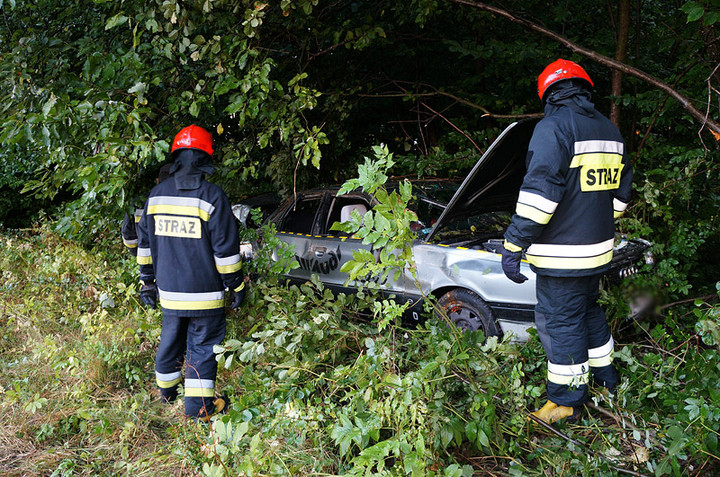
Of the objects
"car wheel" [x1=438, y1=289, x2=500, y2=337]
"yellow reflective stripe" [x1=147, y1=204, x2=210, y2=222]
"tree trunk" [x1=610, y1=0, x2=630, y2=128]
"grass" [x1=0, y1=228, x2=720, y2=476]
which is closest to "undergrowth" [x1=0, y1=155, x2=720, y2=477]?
"grass" [x1=0, y1=228, x2=720, y2=476]

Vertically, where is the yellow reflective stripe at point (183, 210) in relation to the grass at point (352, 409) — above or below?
above

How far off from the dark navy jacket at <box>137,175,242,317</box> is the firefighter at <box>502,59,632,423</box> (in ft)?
5.75

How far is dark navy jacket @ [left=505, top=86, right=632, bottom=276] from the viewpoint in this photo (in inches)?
109

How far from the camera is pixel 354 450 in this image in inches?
107

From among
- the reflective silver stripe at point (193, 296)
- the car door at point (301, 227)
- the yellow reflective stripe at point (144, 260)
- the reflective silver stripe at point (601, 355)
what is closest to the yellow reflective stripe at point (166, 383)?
the reflective silver stripe at point (193, 296)

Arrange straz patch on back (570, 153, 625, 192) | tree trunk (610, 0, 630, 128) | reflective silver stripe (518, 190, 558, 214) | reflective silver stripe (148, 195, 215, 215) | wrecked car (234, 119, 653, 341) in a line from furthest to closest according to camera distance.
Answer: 1. tree trunk (610, 0, 630, 128)
2. wrecked car (234, 119, 653, 341)
3. reflective silver stripe (148, 195, 215, 215)
4. straz patch on back (570, 153, 625, 192)
5. reflective silver stripe (518, 190, 558, 214)

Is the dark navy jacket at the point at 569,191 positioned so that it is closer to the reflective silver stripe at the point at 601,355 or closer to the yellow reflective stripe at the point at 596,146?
the yellow reflective stripe at the point at 596,146

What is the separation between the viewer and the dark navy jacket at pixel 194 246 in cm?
340

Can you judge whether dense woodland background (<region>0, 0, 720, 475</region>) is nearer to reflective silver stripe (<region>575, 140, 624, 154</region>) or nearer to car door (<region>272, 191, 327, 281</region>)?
car door (<region>272, 191, 327, 281</region>)

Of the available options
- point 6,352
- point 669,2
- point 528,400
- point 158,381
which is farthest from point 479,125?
point 6,352

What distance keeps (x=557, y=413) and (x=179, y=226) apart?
2551 mm

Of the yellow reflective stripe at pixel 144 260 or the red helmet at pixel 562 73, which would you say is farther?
the yellow reflective stripe at pixel 144 260

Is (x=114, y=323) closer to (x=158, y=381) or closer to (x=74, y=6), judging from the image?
(x=158, y=381)

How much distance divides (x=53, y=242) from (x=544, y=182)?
6429 mm
